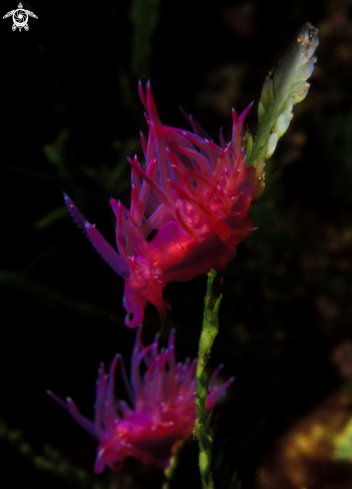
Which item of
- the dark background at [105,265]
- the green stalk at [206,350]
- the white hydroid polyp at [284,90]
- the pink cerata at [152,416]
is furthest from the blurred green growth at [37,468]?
the white hydroid polyp at [284,90]

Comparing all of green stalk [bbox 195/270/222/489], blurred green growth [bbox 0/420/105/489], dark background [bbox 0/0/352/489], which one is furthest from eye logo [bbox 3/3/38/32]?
blurred green growth [bbox 0/420/105/489]

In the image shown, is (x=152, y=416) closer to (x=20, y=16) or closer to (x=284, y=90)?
(x=284, y=90)

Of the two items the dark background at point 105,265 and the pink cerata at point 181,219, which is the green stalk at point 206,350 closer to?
the pink cerata at point 181,219

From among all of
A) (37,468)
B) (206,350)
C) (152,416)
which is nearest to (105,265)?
(152,416)

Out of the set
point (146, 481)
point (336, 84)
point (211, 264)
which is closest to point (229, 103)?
point (336, 84)

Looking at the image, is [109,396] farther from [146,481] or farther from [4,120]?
[4,120]

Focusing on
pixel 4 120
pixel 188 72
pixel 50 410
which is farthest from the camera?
pixel 188 72
